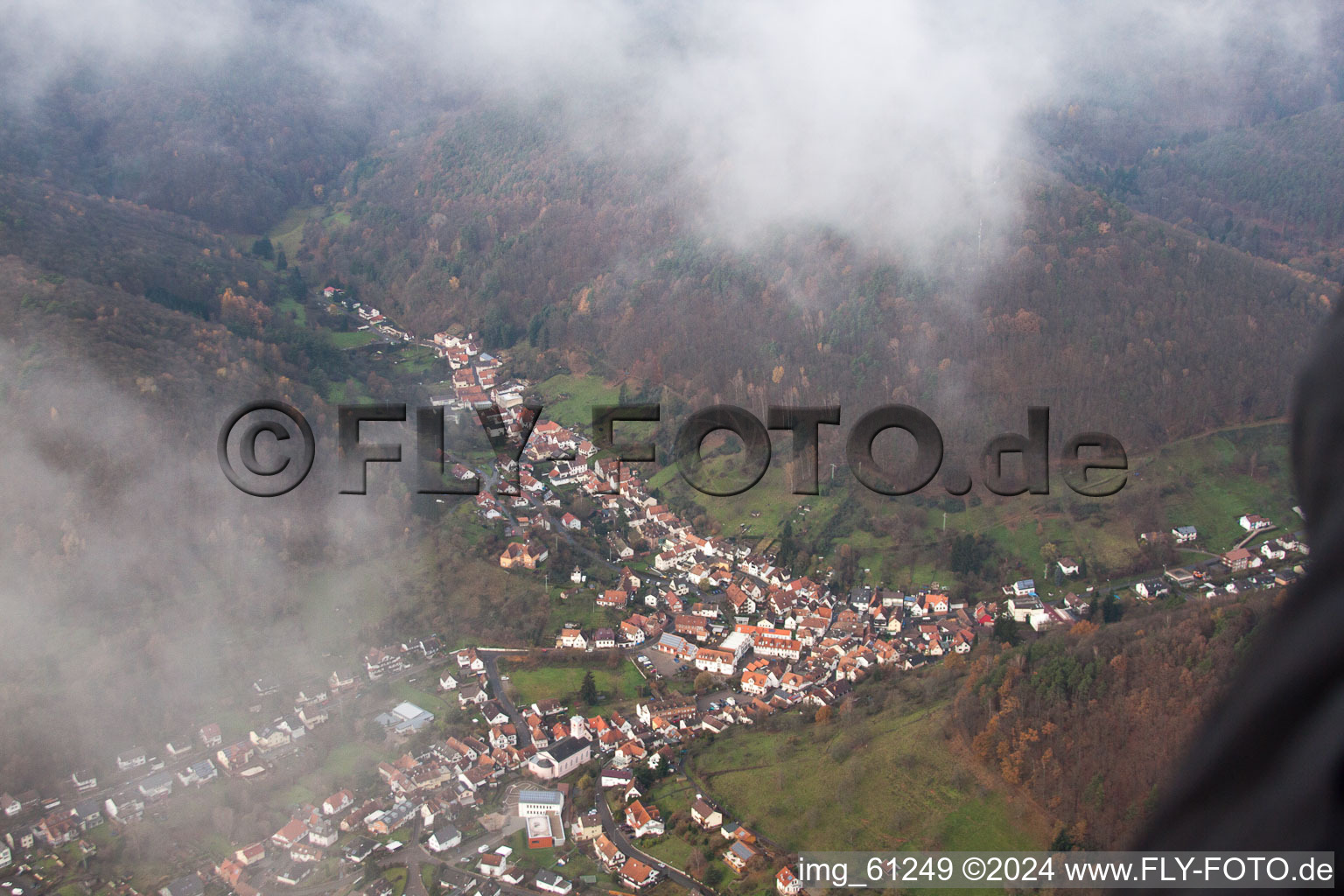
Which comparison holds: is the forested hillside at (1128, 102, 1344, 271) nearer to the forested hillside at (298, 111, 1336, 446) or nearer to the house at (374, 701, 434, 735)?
the forested hillside at (298, 111, 1336, 446)

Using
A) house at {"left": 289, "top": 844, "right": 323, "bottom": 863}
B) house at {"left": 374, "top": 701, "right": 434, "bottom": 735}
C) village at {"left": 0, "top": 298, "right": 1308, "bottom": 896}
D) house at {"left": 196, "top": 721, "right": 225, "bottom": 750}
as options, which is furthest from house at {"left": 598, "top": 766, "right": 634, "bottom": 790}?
house at {"left": 196, "top": 721, "right": 225, "bottom": 750}

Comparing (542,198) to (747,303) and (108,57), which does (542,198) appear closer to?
(747,303)

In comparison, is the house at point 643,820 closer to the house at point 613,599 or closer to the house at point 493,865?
the house at point 493,865

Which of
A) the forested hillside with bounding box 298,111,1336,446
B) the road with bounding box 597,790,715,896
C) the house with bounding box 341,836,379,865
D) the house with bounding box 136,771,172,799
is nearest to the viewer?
the road with bounding box 597,790,715,896

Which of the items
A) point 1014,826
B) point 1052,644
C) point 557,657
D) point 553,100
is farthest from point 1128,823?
point 553,100

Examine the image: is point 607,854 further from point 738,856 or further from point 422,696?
point 422,696

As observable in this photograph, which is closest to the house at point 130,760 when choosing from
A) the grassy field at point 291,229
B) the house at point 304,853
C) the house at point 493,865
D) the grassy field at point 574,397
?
the house at point 304,853
